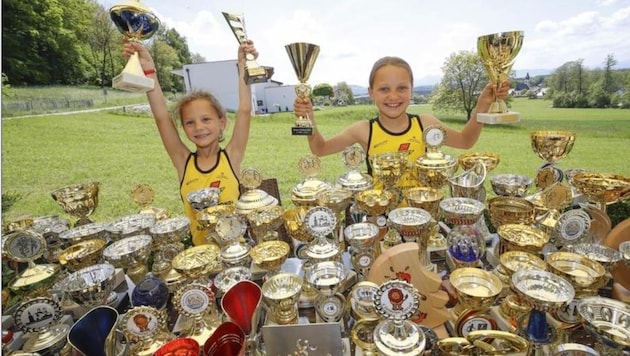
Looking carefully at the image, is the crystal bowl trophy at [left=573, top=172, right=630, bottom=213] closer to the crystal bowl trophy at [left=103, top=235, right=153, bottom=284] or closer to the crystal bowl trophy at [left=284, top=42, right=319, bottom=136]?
the crystal bowl trophy at [left=284, top=42, right=319, bottom=136]

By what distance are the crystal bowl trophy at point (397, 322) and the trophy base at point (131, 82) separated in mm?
1373

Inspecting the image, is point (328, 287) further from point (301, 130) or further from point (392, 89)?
point (392, 89)

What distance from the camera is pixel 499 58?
1852 millimetres

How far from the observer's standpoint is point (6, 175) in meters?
6.99

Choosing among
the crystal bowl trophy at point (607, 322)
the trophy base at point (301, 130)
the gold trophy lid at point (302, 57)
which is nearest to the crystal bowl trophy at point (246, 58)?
the gold trophy lid at point (302, 57)

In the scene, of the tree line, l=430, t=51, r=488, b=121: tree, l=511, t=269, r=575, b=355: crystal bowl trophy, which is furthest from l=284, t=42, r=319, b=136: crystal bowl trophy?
the tree line

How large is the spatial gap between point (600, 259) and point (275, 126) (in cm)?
1192

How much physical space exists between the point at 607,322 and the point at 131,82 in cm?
185

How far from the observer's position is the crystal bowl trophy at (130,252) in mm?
1196

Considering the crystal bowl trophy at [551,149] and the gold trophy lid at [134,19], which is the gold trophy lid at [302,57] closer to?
the gold trophy lid at [134,19]

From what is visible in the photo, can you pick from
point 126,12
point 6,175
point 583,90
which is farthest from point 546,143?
point 6,175

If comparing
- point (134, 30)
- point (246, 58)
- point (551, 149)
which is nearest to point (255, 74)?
point (246, 58)

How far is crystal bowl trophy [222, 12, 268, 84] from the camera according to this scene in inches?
81.2

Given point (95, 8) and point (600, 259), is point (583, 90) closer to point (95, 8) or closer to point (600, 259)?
point (600, 259)
